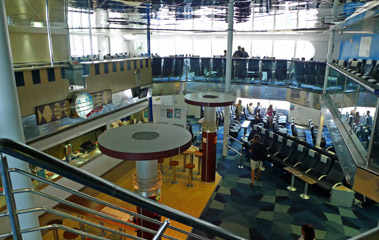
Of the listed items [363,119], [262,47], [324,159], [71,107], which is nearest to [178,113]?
[71,107]

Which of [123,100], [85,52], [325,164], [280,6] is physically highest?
[280,6]

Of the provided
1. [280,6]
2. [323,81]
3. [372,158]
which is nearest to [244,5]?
[280,6]

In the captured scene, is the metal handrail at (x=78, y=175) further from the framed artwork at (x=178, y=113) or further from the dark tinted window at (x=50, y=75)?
the framed artwork at (x=178, y=113)

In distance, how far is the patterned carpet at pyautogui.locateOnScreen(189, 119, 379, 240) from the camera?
245 inches

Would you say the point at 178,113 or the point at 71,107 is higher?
the point at 71,107

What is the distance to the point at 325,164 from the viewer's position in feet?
26.0

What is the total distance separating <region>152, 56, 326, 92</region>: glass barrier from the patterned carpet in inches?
163

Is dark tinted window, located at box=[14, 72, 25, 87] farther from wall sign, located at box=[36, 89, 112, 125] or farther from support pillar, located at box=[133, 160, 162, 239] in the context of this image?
support pillar, located at box=[133, 160, 162, 239]

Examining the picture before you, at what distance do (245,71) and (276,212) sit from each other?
6420 mm

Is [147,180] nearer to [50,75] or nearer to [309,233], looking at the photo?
[309,233]

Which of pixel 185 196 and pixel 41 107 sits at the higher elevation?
pixel 41 107

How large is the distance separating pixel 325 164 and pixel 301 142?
1748 millimetres

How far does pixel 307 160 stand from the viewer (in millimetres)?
8539

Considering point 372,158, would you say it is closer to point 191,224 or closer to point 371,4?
point 371,4
